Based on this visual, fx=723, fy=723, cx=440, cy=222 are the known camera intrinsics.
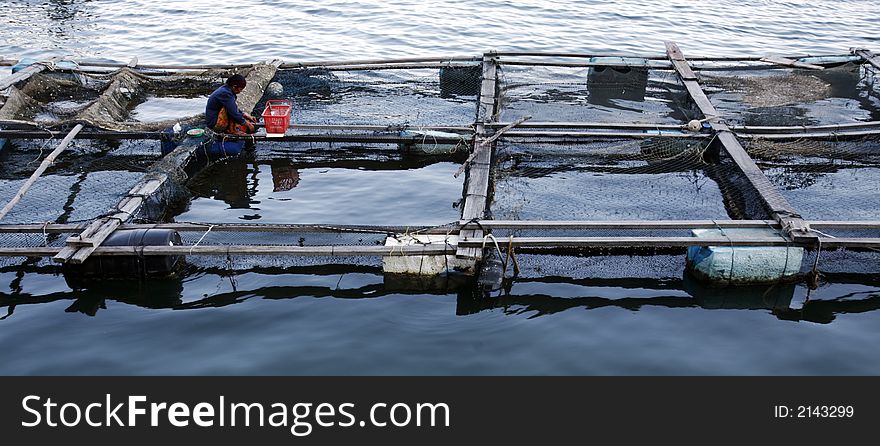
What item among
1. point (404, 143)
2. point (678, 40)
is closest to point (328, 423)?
point (404, 143)

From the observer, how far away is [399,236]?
718 centimetres

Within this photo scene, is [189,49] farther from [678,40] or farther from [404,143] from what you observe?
[678,40]

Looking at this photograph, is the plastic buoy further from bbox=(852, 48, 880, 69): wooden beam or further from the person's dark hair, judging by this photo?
bbox=(852, 48, 880, 69): wooden beam

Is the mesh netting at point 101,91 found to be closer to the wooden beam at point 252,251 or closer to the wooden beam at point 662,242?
the wooden beam at point 252,251

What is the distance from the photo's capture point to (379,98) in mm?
12844

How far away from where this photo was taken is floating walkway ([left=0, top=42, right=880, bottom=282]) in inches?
276

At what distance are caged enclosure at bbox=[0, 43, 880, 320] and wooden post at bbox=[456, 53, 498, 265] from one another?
1.3 inches

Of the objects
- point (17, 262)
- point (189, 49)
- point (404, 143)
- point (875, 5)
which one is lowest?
point (17, 262)

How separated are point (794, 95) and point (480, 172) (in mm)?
6616

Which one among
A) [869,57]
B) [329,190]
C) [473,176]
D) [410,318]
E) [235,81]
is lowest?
[410,318]

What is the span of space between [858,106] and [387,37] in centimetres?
1090

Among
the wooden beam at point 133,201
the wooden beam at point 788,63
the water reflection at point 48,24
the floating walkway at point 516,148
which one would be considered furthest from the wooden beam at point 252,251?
the water reflection at point 48,24

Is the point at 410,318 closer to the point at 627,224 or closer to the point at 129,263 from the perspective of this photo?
the point at 627,224

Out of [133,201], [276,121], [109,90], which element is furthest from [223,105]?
[109,90]
